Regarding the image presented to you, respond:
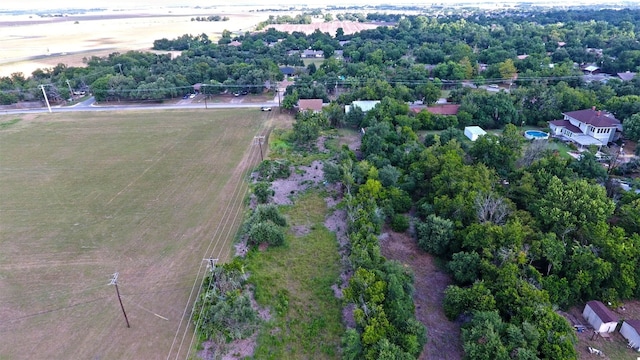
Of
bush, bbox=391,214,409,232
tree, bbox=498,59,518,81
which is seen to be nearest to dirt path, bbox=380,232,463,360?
bush, bbox=391,214,409,232

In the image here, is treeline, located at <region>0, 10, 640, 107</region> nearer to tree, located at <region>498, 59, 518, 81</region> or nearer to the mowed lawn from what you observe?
tree, located at <region>498, 59, 518, 81</region>

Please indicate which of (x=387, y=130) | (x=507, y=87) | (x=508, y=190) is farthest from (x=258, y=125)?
(x=507, y=87)

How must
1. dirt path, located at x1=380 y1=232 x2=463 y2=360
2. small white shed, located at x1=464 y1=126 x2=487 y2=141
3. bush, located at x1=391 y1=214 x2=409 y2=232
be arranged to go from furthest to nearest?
small white shed, located at x1=464 y1=126 x2=487 y2=141 → bush, located at x1=391 y1=214 x2=409 y2=232 → dirt path, located at x1=380 y1=232 x2=463 y2=360

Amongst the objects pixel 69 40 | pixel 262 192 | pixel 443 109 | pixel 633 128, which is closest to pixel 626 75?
pixel 633 128

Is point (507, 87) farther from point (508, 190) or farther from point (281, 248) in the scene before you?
point (281, 248)

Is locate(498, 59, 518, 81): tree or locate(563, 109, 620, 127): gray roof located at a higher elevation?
locate(498, 59, 518, 81): tree

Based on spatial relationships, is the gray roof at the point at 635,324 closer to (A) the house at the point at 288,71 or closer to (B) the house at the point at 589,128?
(B) the house at the point at 589,128

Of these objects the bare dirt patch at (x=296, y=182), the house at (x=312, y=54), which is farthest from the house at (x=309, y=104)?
the house at (x=312, y=54)
